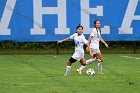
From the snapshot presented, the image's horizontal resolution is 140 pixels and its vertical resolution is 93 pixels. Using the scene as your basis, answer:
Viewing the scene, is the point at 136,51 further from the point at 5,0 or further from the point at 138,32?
the point at 5,0

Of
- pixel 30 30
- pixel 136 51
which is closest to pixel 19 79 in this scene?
pixel 30 30

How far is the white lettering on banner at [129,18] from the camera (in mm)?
30375

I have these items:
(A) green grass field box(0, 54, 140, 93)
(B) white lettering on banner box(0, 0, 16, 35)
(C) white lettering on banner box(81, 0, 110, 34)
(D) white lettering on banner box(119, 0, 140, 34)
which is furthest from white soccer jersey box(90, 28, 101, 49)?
(B) white lettering on banner box(0, 0, 16, 35)

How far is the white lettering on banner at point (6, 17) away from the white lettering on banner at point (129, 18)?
6.11m

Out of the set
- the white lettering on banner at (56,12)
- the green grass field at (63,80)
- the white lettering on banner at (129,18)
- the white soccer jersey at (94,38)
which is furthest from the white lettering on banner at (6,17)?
the white soccer jersey at (94,38)

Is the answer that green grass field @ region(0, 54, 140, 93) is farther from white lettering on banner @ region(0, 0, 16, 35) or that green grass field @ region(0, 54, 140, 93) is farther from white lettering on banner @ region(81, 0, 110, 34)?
white lettering on banner @ region(81, 0, 110, 34)

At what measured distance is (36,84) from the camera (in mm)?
15219

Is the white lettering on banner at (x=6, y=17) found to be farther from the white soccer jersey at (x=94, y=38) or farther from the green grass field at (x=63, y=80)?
the white soccer jersey at (x=94, y=38)

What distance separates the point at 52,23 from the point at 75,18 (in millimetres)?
1316

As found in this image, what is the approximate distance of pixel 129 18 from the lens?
30.5m

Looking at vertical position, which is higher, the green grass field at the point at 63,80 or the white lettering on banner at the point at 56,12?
the white lettering on banner at the point at 56,12

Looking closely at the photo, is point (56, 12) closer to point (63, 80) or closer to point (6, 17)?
point (6, 17)

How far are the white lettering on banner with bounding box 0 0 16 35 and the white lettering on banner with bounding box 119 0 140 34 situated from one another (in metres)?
6.11

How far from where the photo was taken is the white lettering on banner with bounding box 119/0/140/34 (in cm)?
3038
